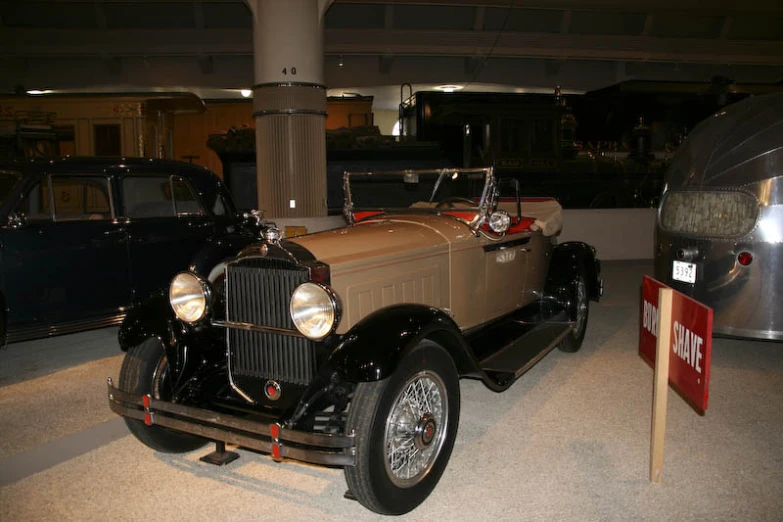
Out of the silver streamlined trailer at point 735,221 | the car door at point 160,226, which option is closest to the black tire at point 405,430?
the silver streamlined trailer at point 735,221

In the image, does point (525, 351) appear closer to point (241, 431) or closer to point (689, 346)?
point (689, 346)

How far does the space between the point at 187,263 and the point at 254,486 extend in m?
3.45

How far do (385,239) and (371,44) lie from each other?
10158 millimetres

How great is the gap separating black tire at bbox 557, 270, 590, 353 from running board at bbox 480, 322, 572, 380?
0.74ft

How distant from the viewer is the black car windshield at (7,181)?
16.6ft

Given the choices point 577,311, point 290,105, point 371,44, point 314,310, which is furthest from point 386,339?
point 371,44

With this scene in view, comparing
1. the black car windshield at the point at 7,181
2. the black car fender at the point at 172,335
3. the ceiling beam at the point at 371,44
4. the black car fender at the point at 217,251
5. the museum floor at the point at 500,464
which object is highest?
the ceiling beam at the point at 371,44

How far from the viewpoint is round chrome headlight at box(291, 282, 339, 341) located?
9.07 ft

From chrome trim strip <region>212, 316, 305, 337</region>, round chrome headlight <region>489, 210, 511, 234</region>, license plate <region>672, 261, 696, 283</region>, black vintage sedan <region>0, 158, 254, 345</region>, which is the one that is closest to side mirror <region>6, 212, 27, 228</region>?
black vintage sedan <region>0, 158, 254, 345</region>

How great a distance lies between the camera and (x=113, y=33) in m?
12.5

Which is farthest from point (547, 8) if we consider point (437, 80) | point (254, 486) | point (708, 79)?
point (254, 486)

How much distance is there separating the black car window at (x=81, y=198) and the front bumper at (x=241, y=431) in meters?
2.97

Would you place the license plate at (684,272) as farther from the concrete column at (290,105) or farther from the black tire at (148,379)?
the concrete column at (290,105)

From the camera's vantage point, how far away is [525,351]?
417cm
